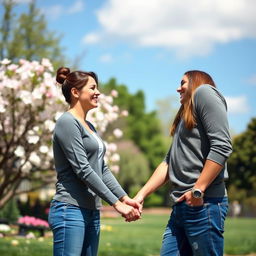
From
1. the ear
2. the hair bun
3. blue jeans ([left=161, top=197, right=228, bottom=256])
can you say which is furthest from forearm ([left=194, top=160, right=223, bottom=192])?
the hair bun

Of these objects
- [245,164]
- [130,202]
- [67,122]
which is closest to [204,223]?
[130,202]

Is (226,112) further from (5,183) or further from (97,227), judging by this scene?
(5,183)

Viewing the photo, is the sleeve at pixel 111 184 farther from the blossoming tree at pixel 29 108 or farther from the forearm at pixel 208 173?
the blossoming tree at pixel 29 108

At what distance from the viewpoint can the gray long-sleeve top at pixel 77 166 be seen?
11.5ft

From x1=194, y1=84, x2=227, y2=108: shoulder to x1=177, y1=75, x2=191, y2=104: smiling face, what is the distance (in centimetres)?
16

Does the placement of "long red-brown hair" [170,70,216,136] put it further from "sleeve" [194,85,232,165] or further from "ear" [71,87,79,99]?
"ear" [71,87,79,99]

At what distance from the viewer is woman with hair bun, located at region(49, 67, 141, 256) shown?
11.4 ft

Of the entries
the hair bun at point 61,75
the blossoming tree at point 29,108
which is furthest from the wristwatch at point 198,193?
the blossoming tree at point 29,108

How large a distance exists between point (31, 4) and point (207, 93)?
987 inches

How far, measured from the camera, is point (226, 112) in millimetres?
3334

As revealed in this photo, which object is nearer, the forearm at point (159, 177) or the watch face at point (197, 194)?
the watch face at point (197, 194)

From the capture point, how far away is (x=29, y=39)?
26812 mm

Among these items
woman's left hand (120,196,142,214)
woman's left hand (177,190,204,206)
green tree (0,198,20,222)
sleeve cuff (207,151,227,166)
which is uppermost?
sleeve cuff (207,151,227,166)

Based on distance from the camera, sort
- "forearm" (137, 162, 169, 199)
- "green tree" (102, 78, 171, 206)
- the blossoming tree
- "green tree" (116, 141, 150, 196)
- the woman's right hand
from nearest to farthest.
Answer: the woman's right hand
"forearm" (137, 162, 169, 199)
the blossoming tree
"green tree" (116, 141, 150, 196)
"green tree" (102, 78, 171, 206)
